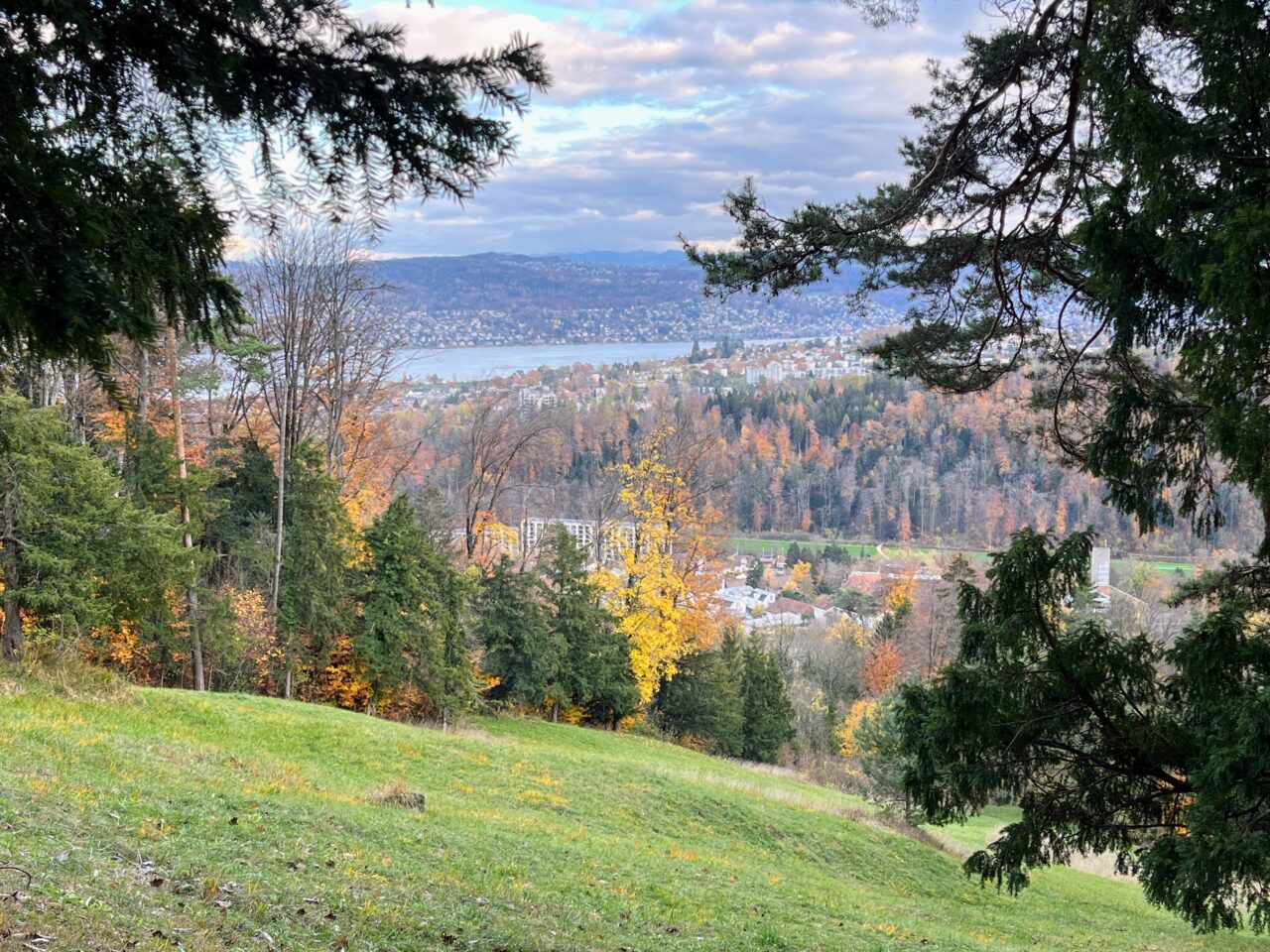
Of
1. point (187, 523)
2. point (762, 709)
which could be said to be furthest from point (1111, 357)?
point (762, 709)

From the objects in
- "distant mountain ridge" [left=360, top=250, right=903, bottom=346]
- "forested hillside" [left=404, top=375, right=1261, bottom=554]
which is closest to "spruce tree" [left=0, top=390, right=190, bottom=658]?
"distant mountain ridge" [left=360, top=250, right=903, bottom=346]

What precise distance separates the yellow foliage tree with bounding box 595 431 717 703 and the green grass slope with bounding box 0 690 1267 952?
9.48 m

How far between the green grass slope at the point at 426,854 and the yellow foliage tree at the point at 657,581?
373 inches

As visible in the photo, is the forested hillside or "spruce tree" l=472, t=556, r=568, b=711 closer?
"spruce tree" l=472, t=556, r=568, b=711

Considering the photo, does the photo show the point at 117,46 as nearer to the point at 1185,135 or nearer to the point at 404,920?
the point at 1185,135

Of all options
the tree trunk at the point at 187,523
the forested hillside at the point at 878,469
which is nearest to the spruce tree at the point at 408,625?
the tree trunk at the point at 187,523

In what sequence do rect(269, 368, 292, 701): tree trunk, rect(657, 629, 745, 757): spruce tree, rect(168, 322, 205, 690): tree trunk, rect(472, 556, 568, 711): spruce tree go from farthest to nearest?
rect(657, 629, 745, 757): spruce tree → rect(472, 556, 568, 711): spruce tree → rect(269, 368, 292, 701): tree trunk → rect(168, 322, 205, 690): tree trunk

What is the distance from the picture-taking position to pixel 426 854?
8102mm

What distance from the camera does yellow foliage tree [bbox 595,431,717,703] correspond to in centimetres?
2838

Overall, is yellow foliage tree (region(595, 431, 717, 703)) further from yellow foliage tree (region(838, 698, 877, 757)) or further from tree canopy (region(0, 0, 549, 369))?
tree canopy (region(0, 0, 549, 369))

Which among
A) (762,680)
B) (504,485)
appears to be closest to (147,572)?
(504,485)

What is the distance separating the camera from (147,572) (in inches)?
637

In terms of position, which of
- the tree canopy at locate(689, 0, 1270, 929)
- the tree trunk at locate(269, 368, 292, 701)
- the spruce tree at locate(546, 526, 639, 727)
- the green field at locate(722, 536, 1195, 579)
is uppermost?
the tree canopy at locate(689, 0, 1270, 929)

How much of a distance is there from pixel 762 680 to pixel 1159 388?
30.3 meters
